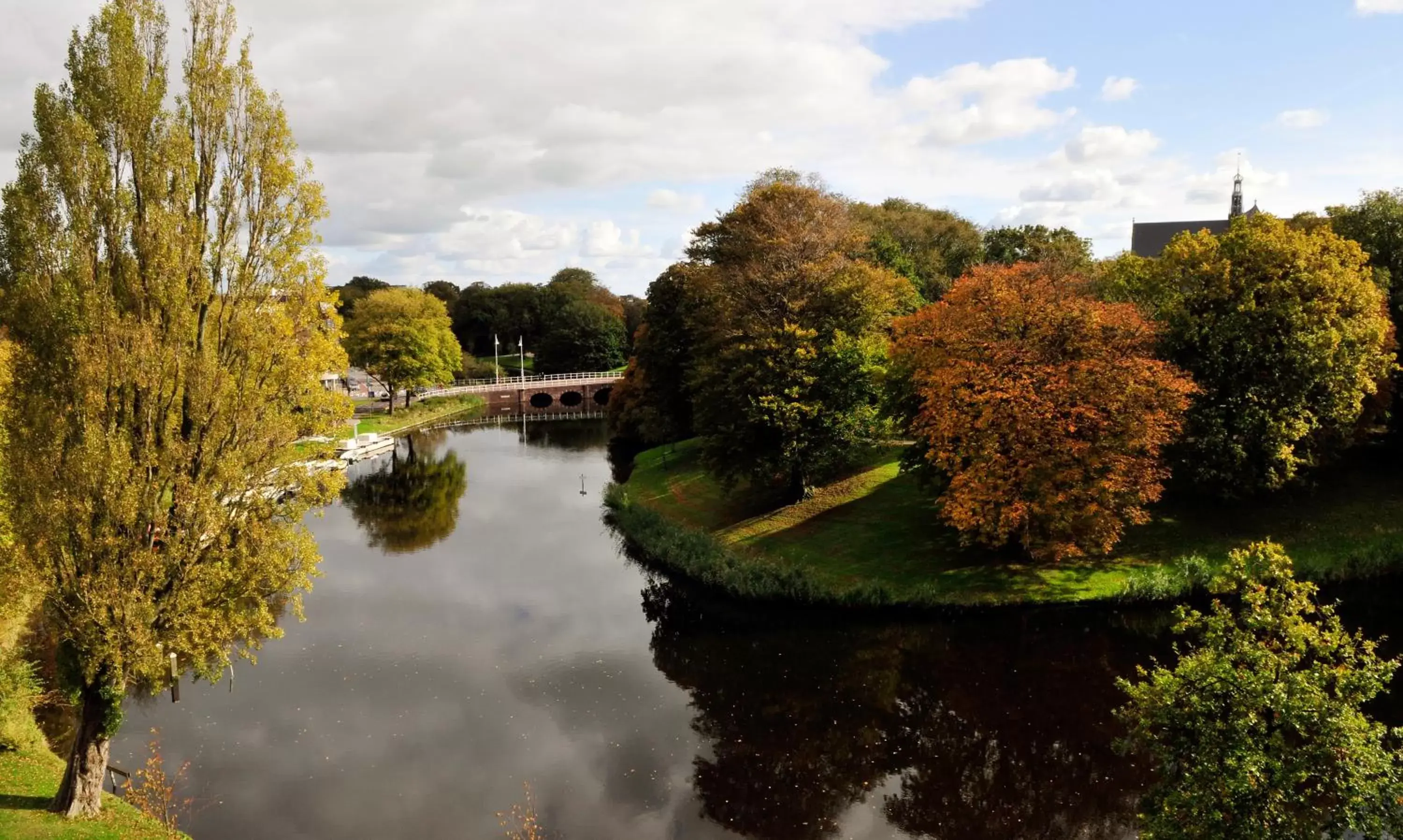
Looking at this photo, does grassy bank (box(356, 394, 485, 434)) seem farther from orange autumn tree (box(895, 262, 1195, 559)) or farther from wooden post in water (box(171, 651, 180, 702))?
orange autumn tree (box(895, 262, 1195, 559))

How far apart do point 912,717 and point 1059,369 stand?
13947mm

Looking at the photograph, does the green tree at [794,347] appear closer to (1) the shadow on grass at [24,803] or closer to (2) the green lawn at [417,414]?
(1) the shadow on grass at [24,803]

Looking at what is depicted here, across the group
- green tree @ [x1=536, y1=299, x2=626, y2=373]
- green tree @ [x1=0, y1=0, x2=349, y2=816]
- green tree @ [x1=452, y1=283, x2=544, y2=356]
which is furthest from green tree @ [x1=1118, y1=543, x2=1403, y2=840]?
green tree @ [x1=452, y1=283, x2=544, y2=356]

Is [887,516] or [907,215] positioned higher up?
[907,215]

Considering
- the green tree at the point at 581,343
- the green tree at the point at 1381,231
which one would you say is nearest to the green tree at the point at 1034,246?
the green tree at the point at 1381,231

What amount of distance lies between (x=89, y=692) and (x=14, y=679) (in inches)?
186

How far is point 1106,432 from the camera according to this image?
99.1 feet

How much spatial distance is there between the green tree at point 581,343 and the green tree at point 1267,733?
354ft

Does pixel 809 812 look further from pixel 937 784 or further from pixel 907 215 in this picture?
pixel 907 215

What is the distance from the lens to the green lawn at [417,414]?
81.6 metres

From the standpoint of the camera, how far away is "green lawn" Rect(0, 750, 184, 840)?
1516 cm

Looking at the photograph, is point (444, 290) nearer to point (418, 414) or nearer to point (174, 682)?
point (418, 414)

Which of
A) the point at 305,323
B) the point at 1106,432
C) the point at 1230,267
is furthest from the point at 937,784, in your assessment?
the point at 1230,267

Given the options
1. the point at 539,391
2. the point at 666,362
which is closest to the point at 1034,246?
the point at 666,362
